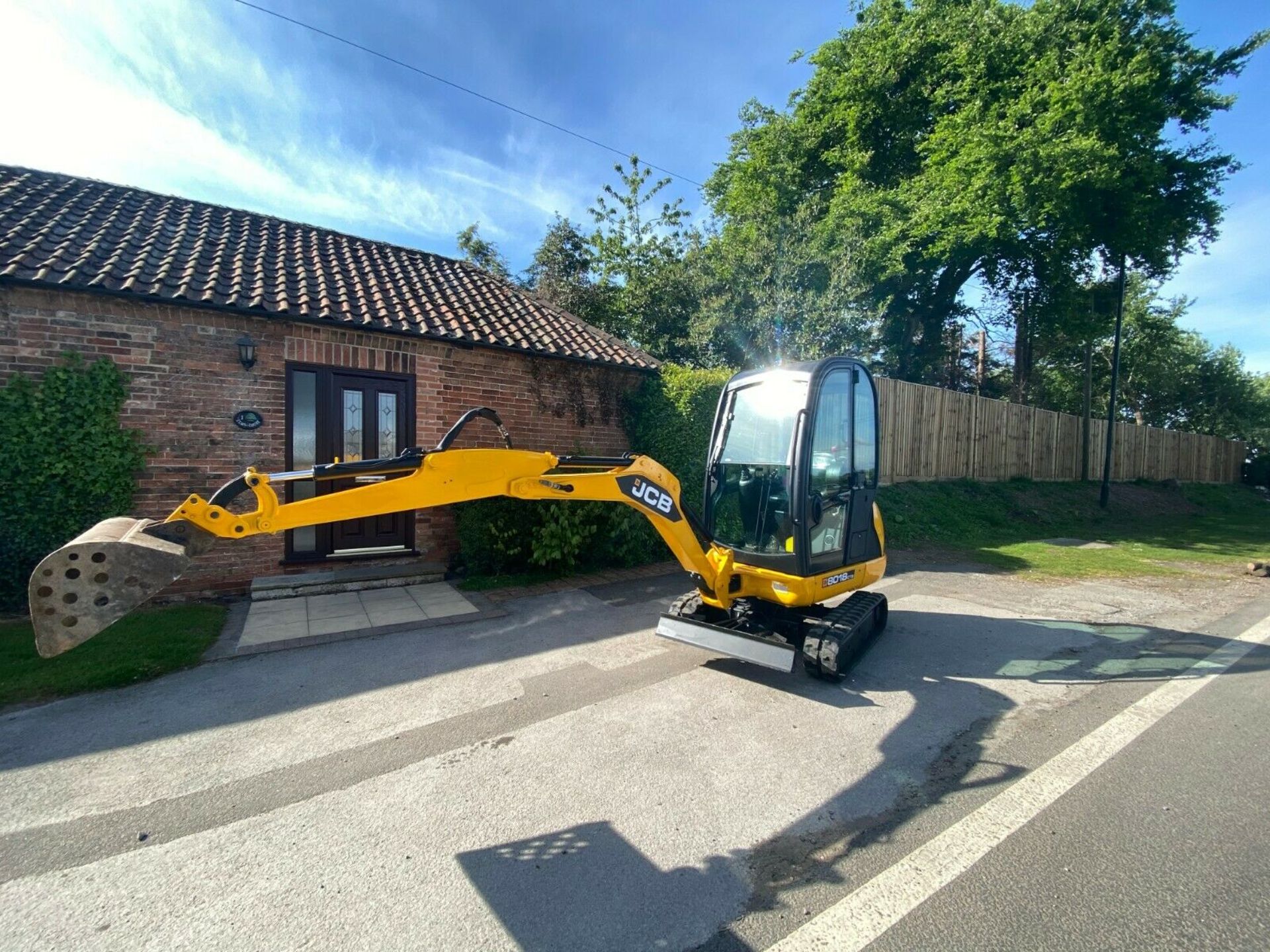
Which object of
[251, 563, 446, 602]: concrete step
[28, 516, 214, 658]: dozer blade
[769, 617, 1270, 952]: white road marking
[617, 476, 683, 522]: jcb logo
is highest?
[617, 476, 683, 522]: jcb logo

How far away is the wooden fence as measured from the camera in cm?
1327

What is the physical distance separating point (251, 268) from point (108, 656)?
17.2ft

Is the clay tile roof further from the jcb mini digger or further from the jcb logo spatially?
the jcb logo

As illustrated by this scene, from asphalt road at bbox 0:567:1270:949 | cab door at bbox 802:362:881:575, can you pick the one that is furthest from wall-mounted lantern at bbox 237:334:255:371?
cab door at bbox 802:362:881:575

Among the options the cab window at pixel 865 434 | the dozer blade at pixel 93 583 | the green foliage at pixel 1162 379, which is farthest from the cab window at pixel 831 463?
the green foliage at pixel 1162 379

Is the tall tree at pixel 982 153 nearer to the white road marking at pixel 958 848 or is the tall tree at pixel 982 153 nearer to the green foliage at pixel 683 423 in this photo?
the green foliage at pixel 683 423

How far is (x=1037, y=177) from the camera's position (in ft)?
42.7

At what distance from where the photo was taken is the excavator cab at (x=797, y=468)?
4.27 meters

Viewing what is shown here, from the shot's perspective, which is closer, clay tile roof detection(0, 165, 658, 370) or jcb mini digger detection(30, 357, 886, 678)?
jcb mini digger detection(30, 357, 886, 678)

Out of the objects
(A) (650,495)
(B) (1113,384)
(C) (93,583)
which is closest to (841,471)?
(A) (650,495)

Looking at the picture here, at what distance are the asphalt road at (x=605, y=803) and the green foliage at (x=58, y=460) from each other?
275 cm

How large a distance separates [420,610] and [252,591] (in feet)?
6.77

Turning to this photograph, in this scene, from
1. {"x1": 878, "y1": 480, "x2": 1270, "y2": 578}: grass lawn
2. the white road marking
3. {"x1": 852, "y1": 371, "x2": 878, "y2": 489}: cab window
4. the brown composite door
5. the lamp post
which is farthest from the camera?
the lamp post

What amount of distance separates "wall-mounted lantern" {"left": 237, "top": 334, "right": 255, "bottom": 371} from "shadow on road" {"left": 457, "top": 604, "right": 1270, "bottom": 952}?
6.17m
